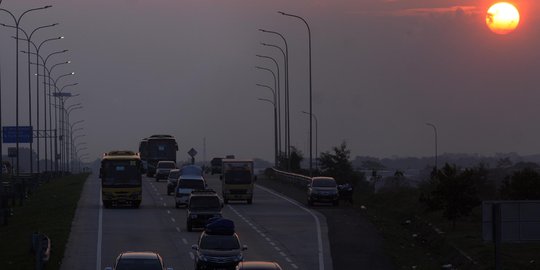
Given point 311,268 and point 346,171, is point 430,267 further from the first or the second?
point 346,171

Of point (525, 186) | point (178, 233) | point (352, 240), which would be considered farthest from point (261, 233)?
point (525, 186)

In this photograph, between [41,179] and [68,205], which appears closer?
[68,205]

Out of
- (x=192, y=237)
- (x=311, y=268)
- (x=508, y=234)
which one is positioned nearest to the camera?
(x=508, y=234)

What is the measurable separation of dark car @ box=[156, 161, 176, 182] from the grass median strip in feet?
33.1

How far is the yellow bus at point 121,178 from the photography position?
64.4 meters

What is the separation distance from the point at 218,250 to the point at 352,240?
538 inches

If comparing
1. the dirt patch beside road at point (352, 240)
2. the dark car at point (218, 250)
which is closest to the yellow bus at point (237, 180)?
the dirt patch beside road at point (352, 240)

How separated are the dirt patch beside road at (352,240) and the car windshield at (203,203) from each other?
5.30 metres

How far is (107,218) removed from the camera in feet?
192

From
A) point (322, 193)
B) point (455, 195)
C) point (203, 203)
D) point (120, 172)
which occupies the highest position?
point (120, 172)

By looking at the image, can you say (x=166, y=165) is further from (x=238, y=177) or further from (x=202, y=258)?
(x=202, y=258)

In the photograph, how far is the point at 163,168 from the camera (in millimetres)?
97000

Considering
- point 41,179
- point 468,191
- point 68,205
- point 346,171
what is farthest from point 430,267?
point 346,171

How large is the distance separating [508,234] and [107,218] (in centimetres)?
3186
